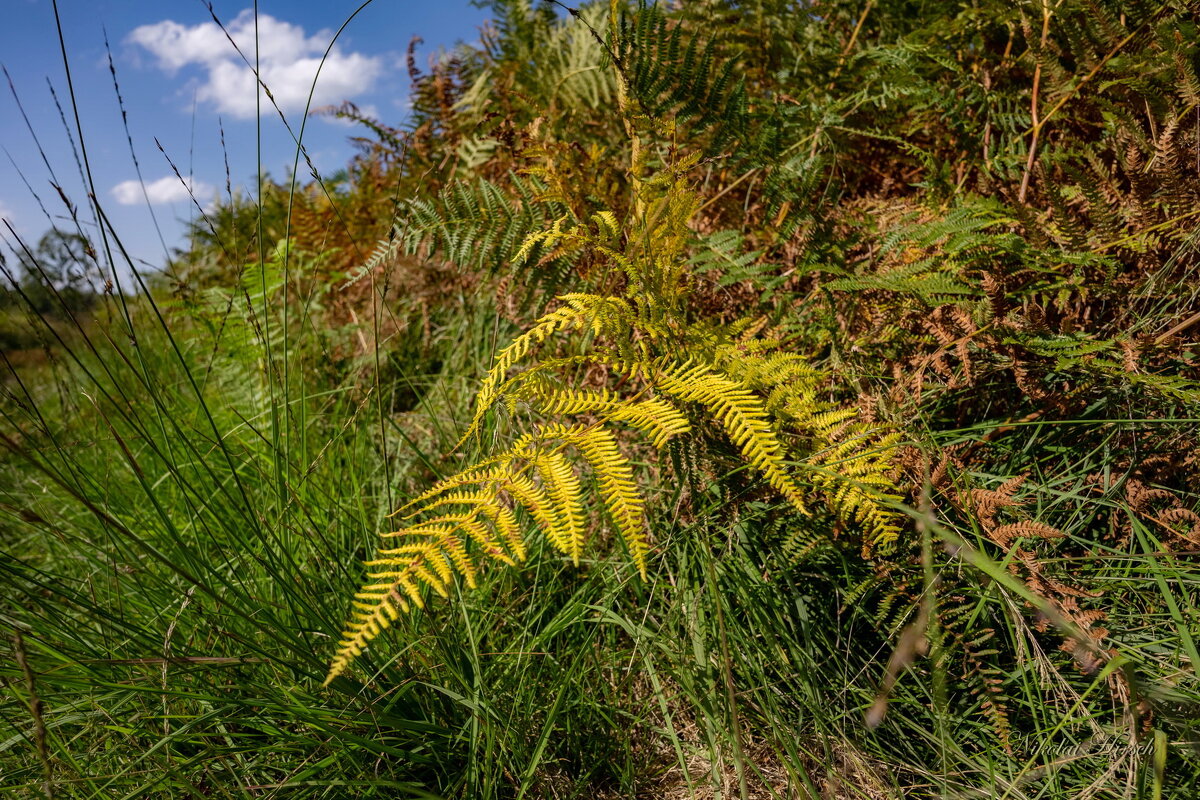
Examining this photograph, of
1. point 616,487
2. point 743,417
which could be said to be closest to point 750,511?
point 743,417

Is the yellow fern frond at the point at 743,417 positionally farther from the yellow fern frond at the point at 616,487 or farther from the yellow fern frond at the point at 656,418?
the yellow fern frond at the point at 616,487

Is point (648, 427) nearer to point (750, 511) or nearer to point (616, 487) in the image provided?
point (616, 487)

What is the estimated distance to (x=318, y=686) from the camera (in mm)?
1245

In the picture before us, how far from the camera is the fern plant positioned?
3.52ft

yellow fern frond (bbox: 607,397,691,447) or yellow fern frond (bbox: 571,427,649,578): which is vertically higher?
yellow fern frond (bbox: 607,397,691,447)

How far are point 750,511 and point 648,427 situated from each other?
1.45ft

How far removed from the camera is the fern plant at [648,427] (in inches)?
42.3

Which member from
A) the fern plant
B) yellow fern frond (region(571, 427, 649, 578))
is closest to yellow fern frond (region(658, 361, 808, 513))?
the fern plant

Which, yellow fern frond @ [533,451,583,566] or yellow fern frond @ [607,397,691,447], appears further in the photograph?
yellow fern frond @ [607,397,691,447]

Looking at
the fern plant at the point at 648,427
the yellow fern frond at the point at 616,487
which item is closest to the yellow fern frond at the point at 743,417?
the fern plant at the point at 648,427

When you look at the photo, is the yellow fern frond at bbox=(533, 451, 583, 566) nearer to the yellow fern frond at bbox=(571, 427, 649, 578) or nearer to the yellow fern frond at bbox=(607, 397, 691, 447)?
the yellow fern frond at bbox=(571, 427, 649, 578)

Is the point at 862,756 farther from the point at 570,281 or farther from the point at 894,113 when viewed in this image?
the point at 894,113

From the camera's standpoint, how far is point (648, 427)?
1.19 m

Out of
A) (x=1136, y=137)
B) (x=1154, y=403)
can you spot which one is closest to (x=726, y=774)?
(x=1154, y=403)
